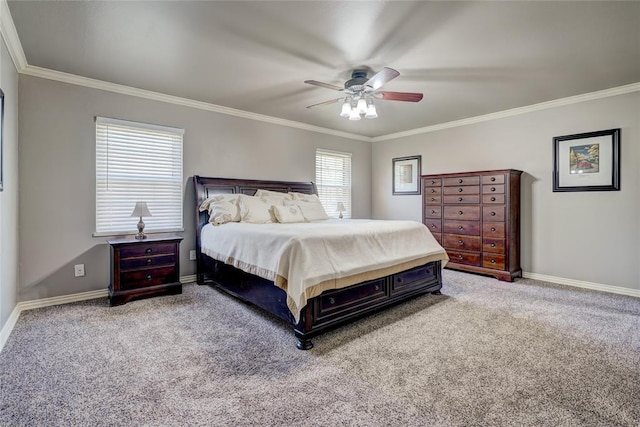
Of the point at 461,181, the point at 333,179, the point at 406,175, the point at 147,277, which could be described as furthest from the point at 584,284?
the point at 147,277

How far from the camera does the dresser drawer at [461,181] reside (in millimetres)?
4734

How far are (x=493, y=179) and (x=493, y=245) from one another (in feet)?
3.10

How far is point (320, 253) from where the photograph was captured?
260 centimetres

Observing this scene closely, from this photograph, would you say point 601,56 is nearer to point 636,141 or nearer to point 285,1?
point 636,141

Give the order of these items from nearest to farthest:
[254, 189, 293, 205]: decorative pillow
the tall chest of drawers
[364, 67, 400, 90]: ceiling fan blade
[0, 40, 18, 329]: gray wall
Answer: [0, 40, 18, 329]: gray wall, [364, 67, 400, 90]: ceiling fan blade, the tall chest of drawers, [254, 189, 293, 205]: decorative pillow

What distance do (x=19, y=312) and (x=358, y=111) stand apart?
13.0ft

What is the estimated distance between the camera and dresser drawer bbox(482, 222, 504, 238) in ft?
14.6

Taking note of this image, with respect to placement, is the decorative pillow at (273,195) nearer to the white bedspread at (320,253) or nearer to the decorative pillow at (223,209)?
the decorative pillow at (223,209)

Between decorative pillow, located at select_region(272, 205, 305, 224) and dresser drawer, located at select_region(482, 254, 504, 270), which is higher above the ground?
decorative pillow, located at select_region(272, 205, 305, 224)

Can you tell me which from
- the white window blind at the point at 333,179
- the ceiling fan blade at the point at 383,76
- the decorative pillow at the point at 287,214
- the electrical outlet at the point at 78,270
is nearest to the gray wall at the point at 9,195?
the electrical outlet at the point at 78,270

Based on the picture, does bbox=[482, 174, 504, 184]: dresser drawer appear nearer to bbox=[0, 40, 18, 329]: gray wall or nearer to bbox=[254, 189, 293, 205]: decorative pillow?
bbox=[254, 189, 293, 205]: decorative pillow

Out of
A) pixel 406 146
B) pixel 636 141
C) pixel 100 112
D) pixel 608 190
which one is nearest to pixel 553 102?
pixel 636 141

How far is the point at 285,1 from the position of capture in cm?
219

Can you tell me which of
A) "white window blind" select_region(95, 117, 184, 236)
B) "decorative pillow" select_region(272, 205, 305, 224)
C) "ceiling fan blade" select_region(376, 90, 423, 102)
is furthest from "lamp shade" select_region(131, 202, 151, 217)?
"ceiling fan blade" select_region(376, 90, 423, 102)
